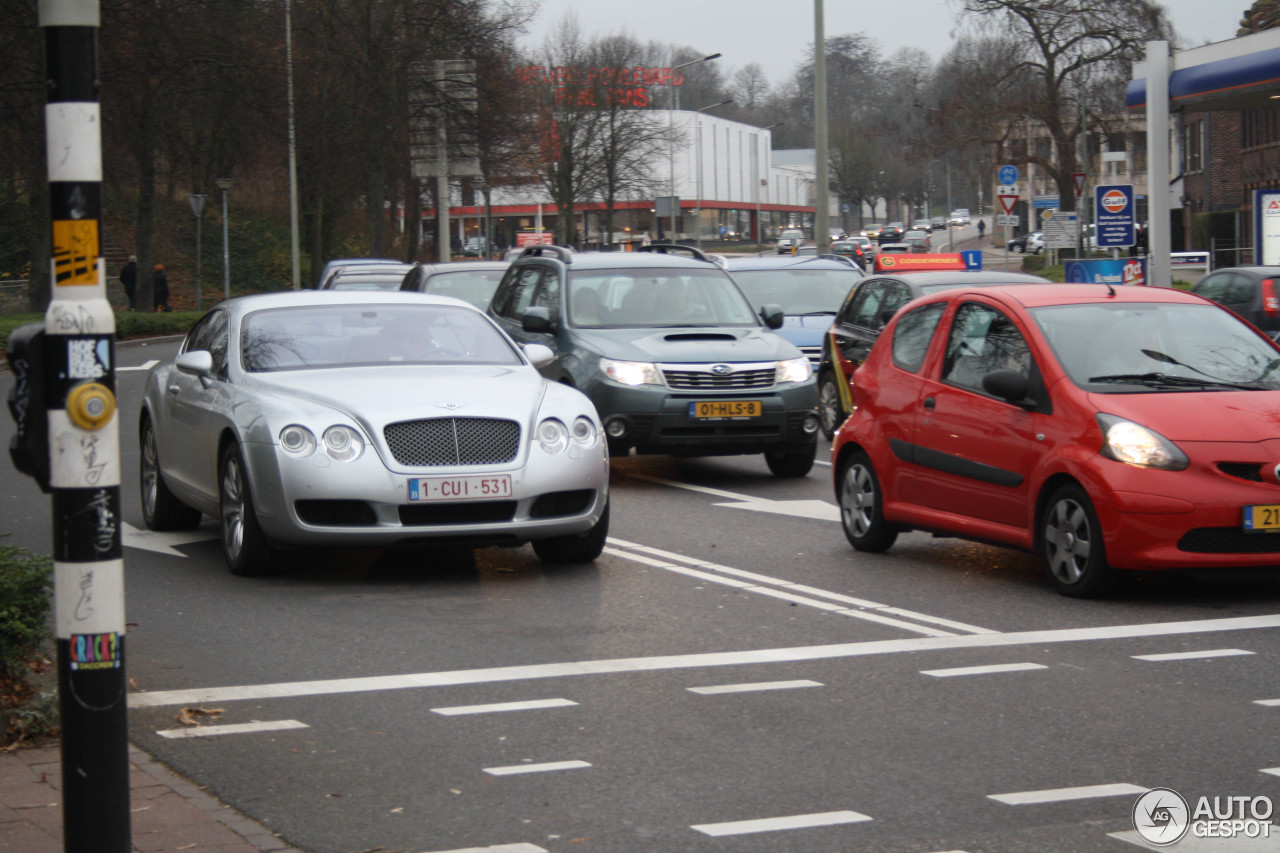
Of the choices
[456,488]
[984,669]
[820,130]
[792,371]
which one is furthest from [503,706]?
[820,130]

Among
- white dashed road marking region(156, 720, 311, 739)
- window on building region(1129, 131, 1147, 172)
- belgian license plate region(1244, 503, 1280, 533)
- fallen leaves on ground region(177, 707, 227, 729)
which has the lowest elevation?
white dashed road marking region(156, 720, 311, 739)

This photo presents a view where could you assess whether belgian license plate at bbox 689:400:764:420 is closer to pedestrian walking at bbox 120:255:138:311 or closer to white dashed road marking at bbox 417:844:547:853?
white dashed road marking at bbox 417:844:547:853

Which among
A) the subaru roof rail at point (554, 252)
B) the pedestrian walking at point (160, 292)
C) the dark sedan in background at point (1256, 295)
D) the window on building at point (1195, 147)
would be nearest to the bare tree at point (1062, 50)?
the window on building at point (1195, 147)

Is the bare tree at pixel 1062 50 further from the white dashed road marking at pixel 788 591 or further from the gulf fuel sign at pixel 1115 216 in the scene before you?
the white dashed road marking at pixel 788 591

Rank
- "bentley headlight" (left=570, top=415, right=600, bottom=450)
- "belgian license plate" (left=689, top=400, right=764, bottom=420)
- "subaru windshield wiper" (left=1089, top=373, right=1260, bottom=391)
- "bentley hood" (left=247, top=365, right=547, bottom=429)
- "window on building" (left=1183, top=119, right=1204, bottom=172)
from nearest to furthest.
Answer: "subaru windshield wiper" (left=1089, top=373, right=1260, bottom=391) → "bentley hood" (left=247, top=365, right=547, bottom=429) → "bentley headlight" (left=570, top=415, right=600, bottom=450) → "belgian license plate" (left=689, top=400, right=764, bottom=420) → "window on building" (left=1183, top=119, right=1204, bottom=172)

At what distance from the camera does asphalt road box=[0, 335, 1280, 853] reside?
5.03 m

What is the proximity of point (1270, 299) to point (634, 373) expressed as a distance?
910 centimetres

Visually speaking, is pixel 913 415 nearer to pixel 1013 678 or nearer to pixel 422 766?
pixel 1013 678

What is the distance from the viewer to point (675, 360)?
44.8 ft

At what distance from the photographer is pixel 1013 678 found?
6824mm

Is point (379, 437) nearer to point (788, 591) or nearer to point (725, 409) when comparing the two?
point (788, 591)

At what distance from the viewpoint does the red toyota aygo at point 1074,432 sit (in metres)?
8.20

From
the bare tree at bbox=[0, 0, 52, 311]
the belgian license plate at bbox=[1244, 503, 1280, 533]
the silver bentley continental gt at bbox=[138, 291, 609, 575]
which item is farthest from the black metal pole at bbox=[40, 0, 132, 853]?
the bare tree at bbox=[0, 0, 52, 311]

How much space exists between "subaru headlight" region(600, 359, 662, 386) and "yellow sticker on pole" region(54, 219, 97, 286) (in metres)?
9.77
